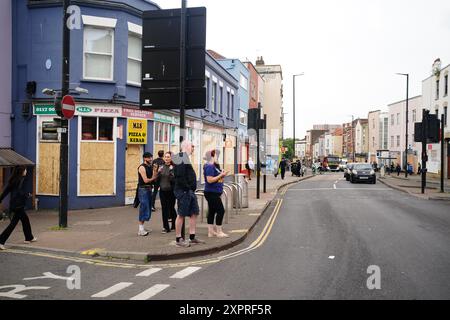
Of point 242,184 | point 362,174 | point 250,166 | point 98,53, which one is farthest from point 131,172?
point 362,174

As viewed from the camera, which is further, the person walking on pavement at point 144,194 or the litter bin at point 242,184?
the litter bin at point 242,184

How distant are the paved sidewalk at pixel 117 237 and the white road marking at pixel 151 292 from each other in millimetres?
1857

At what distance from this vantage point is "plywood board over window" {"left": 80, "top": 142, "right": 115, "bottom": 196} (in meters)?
15.7

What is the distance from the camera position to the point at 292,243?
974cm

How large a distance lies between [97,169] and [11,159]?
2.79 m

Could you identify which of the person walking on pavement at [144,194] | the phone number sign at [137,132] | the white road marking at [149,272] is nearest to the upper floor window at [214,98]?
the phone number sign at [137,132]

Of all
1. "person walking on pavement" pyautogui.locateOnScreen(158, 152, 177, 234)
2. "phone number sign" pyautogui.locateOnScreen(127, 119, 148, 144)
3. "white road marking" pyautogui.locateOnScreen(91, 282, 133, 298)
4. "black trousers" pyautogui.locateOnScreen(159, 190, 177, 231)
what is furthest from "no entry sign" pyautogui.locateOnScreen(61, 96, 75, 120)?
"white road marking" pyautogui.locateOnScreen(91, 282, 133, 298)

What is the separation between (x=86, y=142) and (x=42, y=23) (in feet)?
14.8

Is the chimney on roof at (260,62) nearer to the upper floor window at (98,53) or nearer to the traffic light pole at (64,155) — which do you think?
the upper floor window at (98,53)

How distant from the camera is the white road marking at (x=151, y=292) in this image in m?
5.85

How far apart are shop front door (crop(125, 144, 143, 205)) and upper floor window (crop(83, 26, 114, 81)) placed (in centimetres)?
274

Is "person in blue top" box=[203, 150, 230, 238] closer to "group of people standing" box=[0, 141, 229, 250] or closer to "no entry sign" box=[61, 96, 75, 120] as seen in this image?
"group of people standing" box=[0, 141, 229, 250]

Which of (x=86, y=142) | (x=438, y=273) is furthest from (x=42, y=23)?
(x=438, y=273)

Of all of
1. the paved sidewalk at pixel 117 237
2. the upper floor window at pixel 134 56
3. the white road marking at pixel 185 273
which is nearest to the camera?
the white road marking at pixel 185 273
